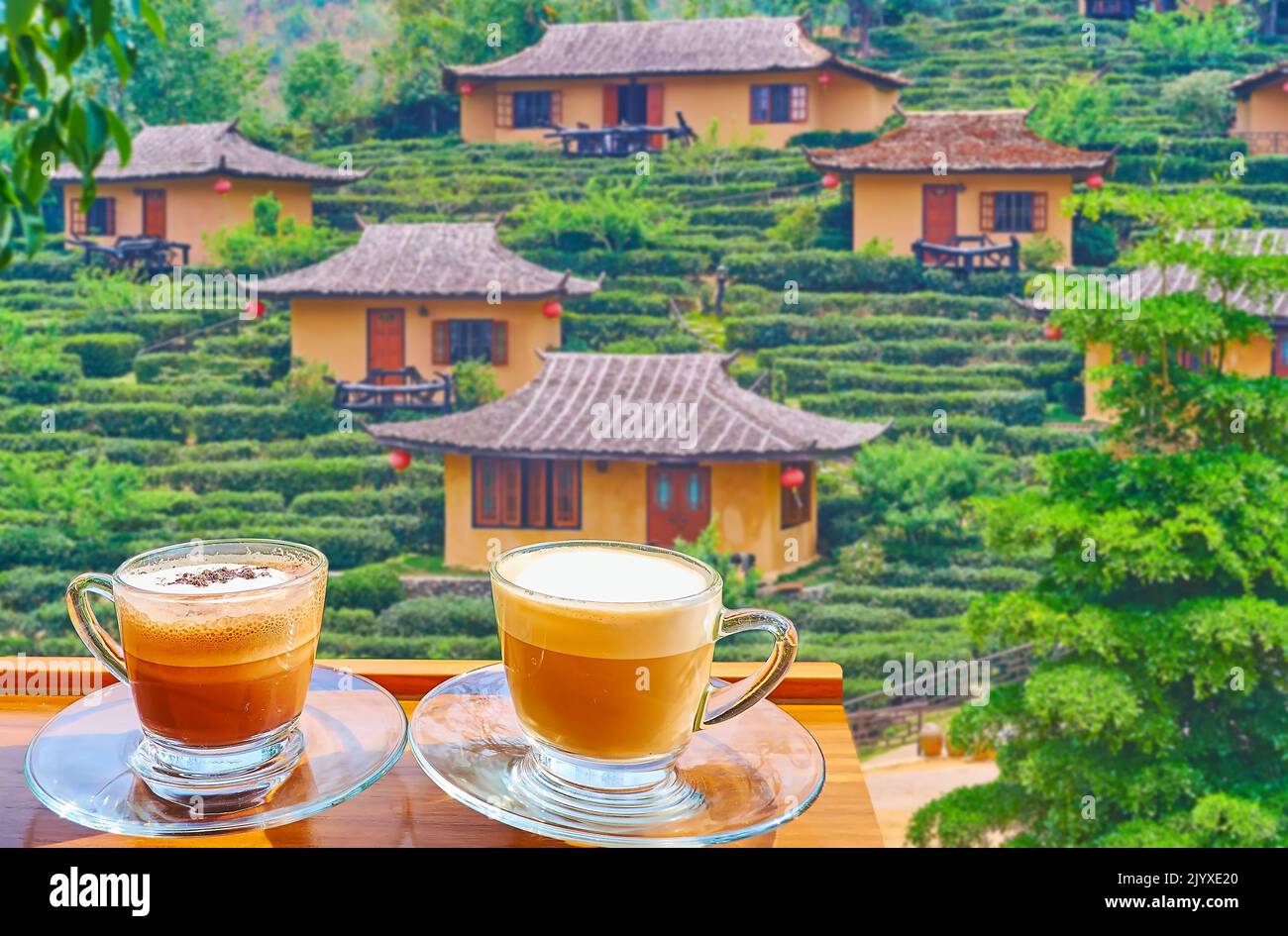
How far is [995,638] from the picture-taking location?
659 cm

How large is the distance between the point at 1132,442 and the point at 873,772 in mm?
2134

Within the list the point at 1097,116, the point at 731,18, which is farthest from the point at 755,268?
the point at 1097,116

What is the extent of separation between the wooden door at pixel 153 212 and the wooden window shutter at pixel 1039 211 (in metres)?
5.69

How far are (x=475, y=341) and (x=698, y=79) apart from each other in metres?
2.54

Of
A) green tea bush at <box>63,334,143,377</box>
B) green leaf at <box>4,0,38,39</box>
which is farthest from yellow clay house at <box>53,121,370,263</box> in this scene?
green leaf at <box>4,0,38,39</box>

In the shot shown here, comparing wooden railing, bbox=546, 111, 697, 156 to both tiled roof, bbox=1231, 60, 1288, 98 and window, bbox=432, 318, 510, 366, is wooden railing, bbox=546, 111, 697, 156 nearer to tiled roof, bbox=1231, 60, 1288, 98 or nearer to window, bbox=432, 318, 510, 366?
window, bbox=432, 318, 510, 366

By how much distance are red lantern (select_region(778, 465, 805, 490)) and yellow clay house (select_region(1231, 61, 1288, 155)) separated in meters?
4.00

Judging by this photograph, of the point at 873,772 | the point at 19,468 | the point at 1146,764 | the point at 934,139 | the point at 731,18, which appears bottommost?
the point at 873,772

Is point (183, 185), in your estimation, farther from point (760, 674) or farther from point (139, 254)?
point (760, 674)

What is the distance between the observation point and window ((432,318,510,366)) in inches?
287

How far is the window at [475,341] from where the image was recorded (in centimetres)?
730

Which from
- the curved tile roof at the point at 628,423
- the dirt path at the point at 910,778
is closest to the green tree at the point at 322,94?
the curved tile roof at the point at 628,423
